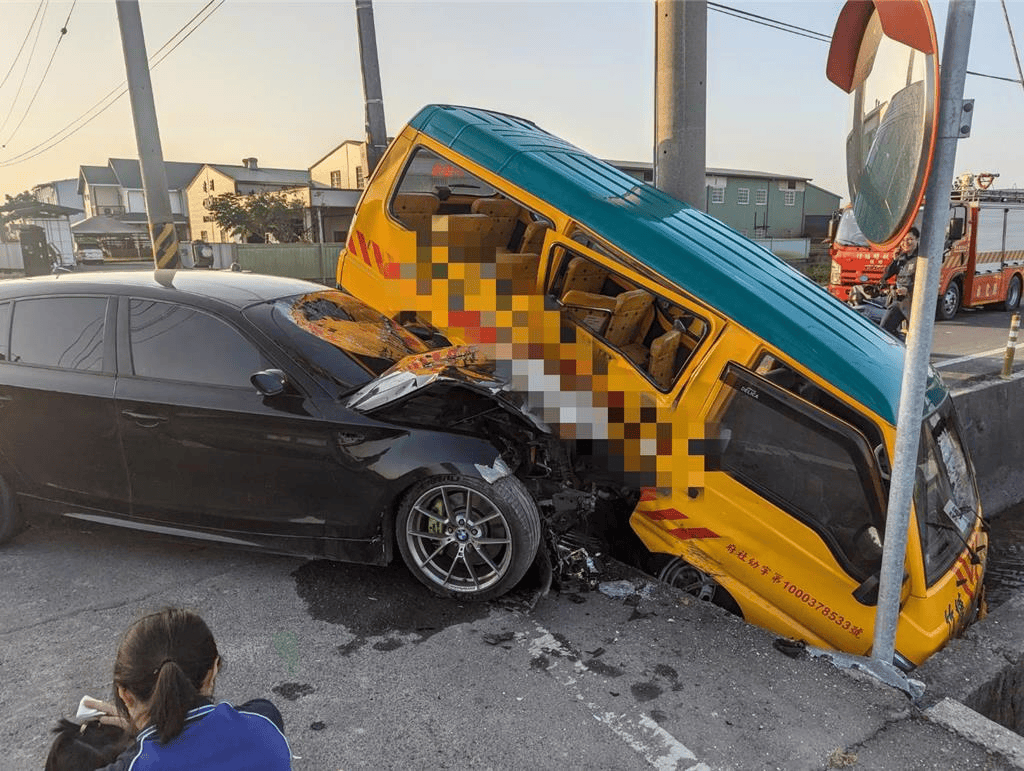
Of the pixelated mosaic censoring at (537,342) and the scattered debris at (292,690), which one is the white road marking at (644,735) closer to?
the scattered debris at (292,690)

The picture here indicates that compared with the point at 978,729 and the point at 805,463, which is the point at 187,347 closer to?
the point at 805,463

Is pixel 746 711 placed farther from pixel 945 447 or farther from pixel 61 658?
pixel 61 658

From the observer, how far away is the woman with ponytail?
60.6 inches

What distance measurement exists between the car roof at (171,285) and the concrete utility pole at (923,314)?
10.6 ft

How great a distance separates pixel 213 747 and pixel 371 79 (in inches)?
347

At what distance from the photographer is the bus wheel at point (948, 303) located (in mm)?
14906

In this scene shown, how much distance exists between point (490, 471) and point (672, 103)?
153 inches

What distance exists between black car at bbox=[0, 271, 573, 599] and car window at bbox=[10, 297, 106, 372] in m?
0.01

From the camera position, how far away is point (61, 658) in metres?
3.18

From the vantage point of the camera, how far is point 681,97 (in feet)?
19.1

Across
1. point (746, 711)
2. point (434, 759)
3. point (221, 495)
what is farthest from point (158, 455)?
point (746, 711)

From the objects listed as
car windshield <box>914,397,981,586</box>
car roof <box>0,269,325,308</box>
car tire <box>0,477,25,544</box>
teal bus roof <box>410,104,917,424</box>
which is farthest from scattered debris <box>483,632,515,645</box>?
car tire <box>0,477,25,544</box>

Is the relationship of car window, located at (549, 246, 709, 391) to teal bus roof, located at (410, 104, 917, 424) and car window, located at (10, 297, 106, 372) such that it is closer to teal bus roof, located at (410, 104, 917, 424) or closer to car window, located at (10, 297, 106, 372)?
teal bus roof, located at (410, 104, 917, 424)

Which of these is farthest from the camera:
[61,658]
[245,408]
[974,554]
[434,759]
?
[974,554]
